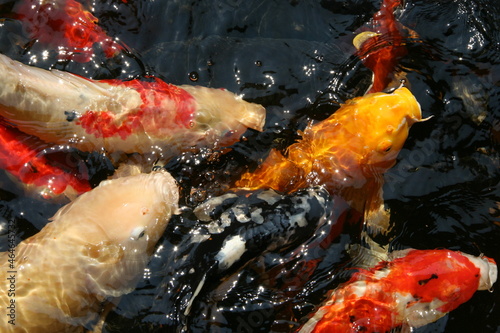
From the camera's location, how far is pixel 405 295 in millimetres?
3896

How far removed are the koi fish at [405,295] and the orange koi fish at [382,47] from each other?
5.76ft

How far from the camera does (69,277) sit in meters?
3.56

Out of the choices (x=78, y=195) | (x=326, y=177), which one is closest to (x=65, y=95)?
(x=78, y=195)

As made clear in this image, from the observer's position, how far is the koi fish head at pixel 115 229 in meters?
3.65

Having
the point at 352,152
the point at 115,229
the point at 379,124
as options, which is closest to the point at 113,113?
the point at 115,229

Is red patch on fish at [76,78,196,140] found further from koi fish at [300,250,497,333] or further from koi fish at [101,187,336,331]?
koi fish at [300,250,497,333]

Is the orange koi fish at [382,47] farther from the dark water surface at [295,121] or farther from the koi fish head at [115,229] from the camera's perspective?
the koi fish head at [115,229]

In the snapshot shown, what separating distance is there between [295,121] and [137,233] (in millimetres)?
1889

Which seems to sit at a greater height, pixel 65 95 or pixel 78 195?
pixel 65 95

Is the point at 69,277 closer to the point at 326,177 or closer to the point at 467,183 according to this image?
the point at 326,177

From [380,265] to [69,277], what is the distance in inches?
94.8

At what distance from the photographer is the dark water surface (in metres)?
3.89

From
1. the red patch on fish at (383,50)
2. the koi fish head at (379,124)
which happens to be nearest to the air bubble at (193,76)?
the koi fish head at (379,124)

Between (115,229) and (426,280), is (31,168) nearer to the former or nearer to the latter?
(115,229)
